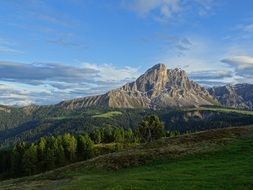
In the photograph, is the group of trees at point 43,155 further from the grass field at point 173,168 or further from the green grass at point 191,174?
the green grass at point 191,174

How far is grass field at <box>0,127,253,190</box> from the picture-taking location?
44281mm

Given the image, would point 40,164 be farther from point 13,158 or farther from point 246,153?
point 246,153

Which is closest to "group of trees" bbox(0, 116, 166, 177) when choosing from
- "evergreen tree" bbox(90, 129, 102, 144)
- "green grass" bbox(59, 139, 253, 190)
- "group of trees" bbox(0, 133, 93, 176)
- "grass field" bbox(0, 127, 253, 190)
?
"group of trees" bbox(0, 133, 93, 176)

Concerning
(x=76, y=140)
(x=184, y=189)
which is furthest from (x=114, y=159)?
(x=76, y=140)

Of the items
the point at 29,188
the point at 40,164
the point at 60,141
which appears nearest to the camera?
the point at 29,188

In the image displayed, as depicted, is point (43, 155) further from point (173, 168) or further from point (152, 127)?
point (173, 168)

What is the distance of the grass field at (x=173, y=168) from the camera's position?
44281 mm

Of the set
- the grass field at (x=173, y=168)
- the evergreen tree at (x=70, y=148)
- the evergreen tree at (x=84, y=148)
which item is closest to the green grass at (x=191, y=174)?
the grass field at (x=173, y=168)

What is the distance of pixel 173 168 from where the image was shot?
186ft

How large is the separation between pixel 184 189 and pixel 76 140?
12300cm

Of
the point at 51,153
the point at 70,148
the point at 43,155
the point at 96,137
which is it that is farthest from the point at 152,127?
the point at 96,137

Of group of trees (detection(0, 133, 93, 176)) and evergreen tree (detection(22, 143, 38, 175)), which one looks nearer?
evergreen tree (detection(22, 143, 38, 175))

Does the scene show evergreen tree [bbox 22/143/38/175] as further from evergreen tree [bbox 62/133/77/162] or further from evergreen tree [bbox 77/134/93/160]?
evergreen tree [bbox 77/134/93/160]

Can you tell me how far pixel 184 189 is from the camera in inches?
1588
